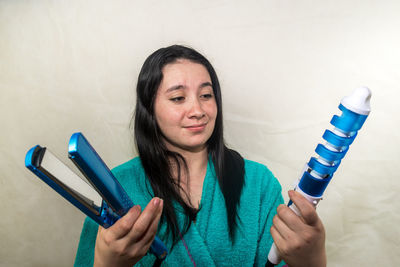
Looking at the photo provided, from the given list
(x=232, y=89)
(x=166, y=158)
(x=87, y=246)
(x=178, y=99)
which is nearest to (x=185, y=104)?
Result: (x=178, y=99)

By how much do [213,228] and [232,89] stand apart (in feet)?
1.37

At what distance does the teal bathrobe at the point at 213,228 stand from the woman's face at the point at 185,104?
0.13 m

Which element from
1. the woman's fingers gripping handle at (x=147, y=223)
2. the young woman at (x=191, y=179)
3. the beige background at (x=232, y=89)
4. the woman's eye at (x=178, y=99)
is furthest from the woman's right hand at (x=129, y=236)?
the beige background at (x=232, y=89)

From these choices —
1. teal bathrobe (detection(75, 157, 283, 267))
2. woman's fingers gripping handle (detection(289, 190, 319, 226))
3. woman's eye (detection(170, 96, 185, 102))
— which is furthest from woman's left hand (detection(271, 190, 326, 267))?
woman's eye (detection(170, 96, 185, 102))

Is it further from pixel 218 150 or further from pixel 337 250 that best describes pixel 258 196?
pixel 337 250

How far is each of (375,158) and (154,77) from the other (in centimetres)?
65

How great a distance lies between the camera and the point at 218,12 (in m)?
0.81

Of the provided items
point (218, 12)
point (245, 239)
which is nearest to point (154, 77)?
point (218, 12)

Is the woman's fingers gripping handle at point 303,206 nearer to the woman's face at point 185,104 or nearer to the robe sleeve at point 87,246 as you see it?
the woman's face at point 185,104

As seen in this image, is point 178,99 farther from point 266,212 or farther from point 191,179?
point 266,212

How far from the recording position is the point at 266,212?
2.34 feet

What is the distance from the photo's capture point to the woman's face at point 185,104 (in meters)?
0.63

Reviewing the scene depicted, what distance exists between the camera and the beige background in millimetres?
755

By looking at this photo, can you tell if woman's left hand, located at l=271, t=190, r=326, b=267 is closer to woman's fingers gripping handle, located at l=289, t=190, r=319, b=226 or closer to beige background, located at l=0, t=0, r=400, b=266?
woman's fingers gripping handle, located at l=289, t=190, r=319, b=226
